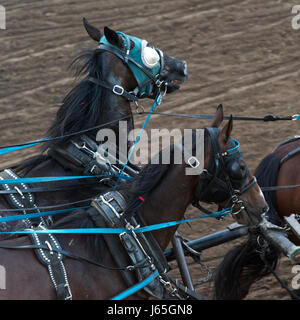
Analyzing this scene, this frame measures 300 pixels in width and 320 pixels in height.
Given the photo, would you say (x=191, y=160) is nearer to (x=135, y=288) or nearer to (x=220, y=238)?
(x=135, y=288)

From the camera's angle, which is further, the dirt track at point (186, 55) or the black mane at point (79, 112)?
the dirt track at point (186, 55)

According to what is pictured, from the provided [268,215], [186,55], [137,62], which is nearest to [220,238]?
[268,215]

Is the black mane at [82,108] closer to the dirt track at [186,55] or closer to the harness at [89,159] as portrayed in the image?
the harness at [89,159]

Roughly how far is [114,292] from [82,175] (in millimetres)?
1166

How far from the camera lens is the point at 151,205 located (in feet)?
12.4

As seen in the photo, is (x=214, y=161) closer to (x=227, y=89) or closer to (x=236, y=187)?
(x=236, y=187)

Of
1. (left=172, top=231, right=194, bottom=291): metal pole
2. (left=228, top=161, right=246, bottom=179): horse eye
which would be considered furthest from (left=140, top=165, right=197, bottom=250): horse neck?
(left=172, top=231, right=194, bottom=291): metal pole

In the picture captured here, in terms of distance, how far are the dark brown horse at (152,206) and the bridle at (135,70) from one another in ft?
3.65

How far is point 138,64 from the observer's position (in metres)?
4.75

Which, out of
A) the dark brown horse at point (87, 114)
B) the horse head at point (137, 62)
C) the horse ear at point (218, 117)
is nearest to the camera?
the horse ear at point (218, 117)

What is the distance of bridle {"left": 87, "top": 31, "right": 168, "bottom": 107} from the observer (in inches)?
185

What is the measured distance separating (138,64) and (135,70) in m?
0.05

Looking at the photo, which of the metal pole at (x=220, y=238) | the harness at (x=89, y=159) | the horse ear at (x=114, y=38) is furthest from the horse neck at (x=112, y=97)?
the metal pole at (x=220, y=238)

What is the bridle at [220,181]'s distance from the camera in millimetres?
3643
